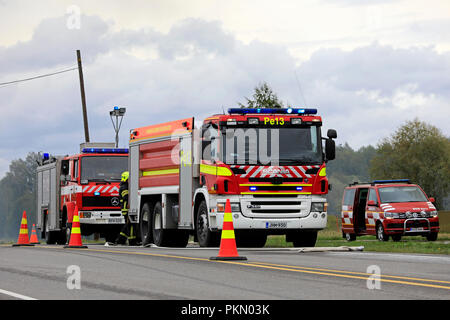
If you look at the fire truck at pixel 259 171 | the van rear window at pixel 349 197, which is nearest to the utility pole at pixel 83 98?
the van rear window at pixel 349 197

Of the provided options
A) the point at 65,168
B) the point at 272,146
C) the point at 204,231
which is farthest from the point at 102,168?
the point at 272,146

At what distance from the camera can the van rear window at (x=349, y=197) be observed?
103ft

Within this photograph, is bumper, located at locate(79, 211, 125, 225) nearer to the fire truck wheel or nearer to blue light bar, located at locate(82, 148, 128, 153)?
blue light bar, located at locate(82, 148, 128, 153)

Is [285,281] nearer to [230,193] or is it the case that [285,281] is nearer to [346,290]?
[346,290]

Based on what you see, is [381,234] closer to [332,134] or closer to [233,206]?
[332,134]

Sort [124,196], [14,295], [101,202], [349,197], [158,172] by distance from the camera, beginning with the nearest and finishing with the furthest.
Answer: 1. [14,295]
2. [158,172]
3. [124,196]
4. [101,202]
5. [349,197]

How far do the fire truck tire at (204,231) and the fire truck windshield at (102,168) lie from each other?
9389mm

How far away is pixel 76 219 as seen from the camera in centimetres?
2239

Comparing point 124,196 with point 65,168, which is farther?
point 65,168

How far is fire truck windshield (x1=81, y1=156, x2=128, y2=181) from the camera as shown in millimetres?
29984

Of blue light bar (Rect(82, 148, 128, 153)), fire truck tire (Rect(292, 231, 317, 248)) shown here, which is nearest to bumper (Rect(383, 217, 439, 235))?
fire truck tire (Rect(292, 231, 317, 248))

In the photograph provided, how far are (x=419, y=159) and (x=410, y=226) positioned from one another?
6413cm

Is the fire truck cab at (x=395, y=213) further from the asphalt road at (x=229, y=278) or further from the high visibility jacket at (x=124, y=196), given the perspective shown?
the asphalt road at (x=229, y=278)

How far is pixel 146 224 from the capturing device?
24.3 meters
